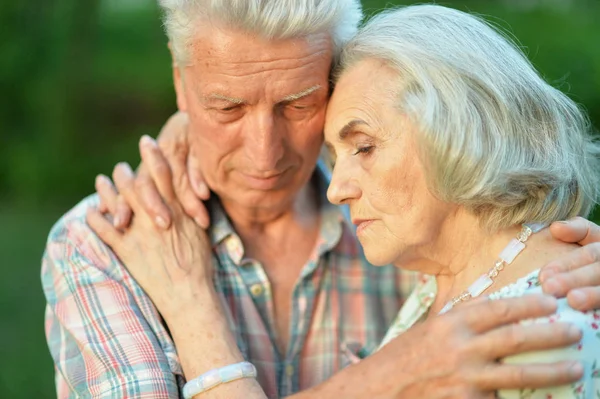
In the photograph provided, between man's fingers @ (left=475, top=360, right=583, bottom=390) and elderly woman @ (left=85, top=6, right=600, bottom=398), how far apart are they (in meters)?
0.22

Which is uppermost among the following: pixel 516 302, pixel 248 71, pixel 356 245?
pixel 248 71

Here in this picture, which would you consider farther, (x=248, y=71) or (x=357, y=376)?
(x=248, y=71)

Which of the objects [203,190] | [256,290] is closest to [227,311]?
[256,290]

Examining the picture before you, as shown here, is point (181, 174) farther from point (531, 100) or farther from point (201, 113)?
point (531, 100)

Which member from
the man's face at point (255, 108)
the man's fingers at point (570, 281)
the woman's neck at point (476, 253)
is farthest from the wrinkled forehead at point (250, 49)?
the man's fingers at point (570, 281)

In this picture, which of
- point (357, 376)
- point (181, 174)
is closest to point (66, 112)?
point (181, 174)

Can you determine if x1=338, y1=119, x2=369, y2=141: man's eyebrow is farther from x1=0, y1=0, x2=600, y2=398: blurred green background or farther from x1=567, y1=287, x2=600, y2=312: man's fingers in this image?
x1=0, y1=0, x2=600, y2=398: blurred green background

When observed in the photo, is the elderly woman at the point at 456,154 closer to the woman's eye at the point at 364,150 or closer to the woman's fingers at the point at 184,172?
the woman's eye at the point at 364,150

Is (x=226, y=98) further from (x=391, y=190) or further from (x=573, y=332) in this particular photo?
(x=573, y=332)

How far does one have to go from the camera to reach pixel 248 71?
2.79 metres

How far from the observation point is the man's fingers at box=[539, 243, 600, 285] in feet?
7.77

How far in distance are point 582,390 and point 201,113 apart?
145 cm

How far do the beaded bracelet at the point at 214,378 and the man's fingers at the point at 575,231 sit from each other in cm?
100

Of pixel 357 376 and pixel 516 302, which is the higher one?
pixel 516 302
